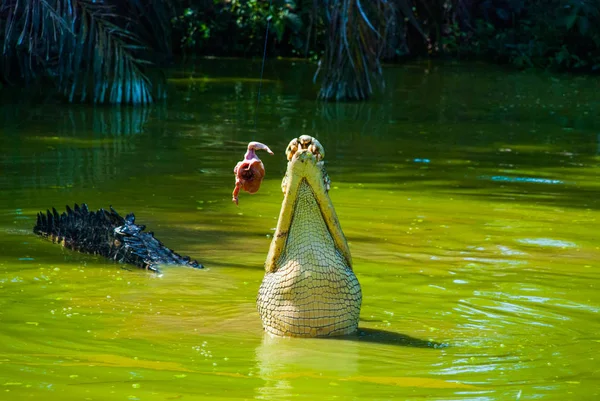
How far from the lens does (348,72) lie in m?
19.9

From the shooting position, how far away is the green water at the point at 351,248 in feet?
16.3

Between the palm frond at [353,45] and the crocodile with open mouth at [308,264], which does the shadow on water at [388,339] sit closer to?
the crocodile with open mouth at [308,264]

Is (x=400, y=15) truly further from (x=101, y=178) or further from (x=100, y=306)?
(x=100, y=306)

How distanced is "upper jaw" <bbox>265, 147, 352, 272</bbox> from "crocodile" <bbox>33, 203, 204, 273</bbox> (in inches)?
94.7

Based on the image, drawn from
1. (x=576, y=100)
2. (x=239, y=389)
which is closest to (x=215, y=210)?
(x=239, y=389)

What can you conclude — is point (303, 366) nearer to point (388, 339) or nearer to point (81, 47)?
point (388, 339)

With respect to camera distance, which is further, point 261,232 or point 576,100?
point 576,100

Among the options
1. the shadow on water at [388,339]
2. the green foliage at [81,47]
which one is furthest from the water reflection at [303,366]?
the green foliage at [81,47]

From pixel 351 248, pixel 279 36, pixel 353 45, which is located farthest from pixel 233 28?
pixel 351 248

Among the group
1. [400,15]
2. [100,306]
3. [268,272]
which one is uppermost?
[400,15]

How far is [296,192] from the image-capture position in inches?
199

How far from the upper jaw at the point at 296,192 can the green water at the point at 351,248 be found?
562 millimetres

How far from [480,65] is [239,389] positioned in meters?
28.1

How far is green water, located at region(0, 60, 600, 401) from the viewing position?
16.3ft
